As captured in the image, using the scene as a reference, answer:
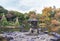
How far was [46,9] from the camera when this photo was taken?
74.5 feet

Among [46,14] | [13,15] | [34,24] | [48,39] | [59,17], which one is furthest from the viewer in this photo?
[13,15]

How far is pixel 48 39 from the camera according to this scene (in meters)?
5.21

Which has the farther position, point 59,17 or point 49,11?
point 49,11

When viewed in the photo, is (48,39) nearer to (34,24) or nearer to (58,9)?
(34,24)

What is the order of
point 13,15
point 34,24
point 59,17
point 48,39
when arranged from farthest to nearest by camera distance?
point 13,15
point 59,17
point 34,24
point 48,39

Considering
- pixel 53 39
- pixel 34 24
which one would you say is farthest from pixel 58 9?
pixel 53 39

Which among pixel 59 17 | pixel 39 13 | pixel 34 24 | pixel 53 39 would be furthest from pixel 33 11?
pixel 53 39

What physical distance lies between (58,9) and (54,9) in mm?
445

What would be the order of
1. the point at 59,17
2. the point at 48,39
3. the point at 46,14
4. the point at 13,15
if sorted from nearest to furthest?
1. the point at 48,39
2. the point at 59,17
3. the point at 46,14
4. the point at 13,15

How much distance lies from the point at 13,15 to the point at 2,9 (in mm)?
2124

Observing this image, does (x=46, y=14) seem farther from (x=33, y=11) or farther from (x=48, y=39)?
(x=48, y=39)

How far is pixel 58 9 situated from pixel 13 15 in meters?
5.27

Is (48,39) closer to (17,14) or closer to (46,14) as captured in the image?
(46,14)

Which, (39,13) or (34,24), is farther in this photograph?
(39,13)
